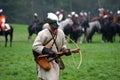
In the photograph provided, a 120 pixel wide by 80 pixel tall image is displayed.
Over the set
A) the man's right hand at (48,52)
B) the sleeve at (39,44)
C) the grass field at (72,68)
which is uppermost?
the sleeve at (39,44)

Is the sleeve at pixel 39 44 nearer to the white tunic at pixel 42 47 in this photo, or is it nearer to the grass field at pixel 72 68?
the white tunic at pixel 42 47

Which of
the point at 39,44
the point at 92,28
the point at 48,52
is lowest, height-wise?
the point at 92,28

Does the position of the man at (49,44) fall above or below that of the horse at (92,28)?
above

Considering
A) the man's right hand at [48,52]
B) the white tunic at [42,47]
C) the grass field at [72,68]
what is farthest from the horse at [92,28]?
the man's right hand at [48,52]

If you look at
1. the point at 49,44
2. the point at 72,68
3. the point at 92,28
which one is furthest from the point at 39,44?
the point at 92,28

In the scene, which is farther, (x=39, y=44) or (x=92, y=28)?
(x=92, y=28)

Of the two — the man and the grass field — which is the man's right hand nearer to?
the man

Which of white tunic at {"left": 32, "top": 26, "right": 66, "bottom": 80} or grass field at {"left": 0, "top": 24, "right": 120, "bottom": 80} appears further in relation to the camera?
grass field at {"left": 0, "top": 24, "right": 120, "bottom": 80}

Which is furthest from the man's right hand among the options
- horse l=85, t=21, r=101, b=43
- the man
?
horse l=85, t=21, r=101, b=43

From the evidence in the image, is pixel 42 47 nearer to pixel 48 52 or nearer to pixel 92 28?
pixel 48 52

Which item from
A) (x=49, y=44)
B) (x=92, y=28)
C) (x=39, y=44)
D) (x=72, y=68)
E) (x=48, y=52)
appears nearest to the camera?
(x=48, y=52)

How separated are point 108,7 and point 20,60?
46066 mm

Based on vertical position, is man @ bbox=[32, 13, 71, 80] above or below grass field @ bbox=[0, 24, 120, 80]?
above

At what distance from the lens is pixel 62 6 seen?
213 ft
